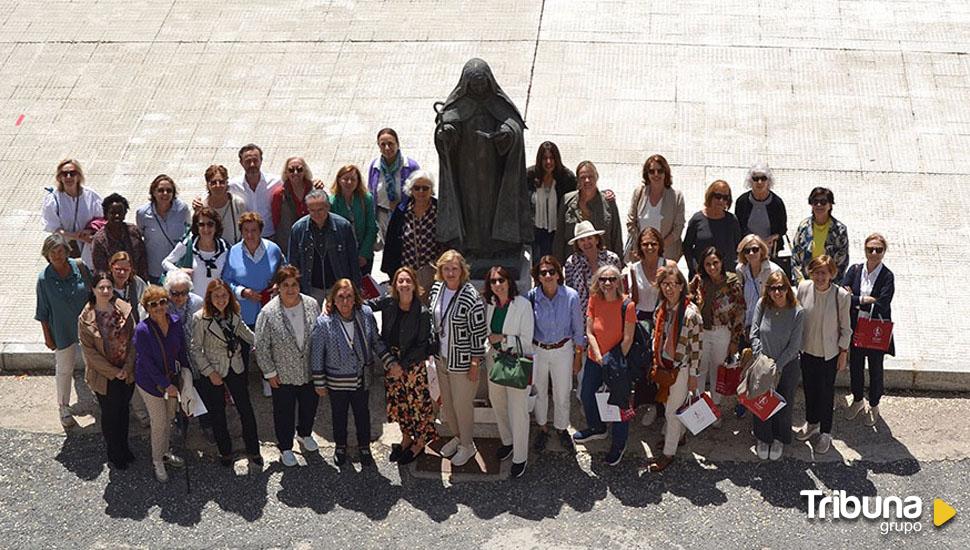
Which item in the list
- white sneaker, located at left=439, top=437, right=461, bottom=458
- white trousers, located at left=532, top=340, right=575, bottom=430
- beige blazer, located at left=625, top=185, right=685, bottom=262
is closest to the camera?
white trousers, located at left=532, top=340, right=575, bottom=430

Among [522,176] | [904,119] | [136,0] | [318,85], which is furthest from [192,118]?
[904,119]

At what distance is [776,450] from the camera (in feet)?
33.4

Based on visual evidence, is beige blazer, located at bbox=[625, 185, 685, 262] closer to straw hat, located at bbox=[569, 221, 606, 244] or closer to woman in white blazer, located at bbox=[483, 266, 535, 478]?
straw hat, located at bbox=[569, 221, 606, 244]

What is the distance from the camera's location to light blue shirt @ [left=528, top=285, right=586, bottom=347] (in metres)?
9.94

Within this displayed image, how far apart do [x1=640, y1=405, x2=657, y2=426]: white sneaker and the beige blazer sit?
47.6 inches

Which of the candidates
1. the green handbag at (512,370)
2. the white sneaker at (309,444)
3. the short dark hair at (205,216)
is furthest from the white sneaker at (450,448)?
the short dark hair at (205,216)

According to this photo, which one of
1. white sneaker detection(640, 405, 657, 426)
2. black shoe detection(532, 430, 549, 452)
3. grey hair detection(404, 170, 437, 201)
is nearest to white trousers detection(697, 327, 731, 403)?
white sneaker detection(640, 405, 657, 426)

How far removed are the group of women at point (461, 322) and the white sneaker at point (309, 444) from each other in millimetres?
11

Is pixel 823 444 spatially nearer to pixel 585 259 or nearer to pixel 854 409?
pixel 854 409

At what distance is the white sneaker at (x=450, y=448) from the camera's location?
10.3 metres

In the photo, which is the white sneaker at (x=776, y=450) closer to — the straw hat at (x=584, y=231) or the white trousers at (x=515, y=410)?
the white trousers at (x=515, y=410)

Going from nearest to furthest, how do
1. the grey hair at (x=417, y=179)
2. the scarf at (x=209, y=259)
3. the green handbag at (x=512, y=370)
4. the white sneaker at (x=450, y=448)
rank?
the green handbag at (x=512, y=370) → the white sneaker at (x=450, y=448) → the scarf at (x=209, y=259) → the grey hair at (x=417, y=179)

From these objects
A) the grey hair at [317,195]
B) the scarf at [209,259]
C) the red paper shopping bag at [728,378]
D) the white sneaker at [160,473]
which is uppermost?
the grey hair at [317,195]

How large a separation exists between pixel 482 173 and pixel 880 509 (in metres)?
3.74
